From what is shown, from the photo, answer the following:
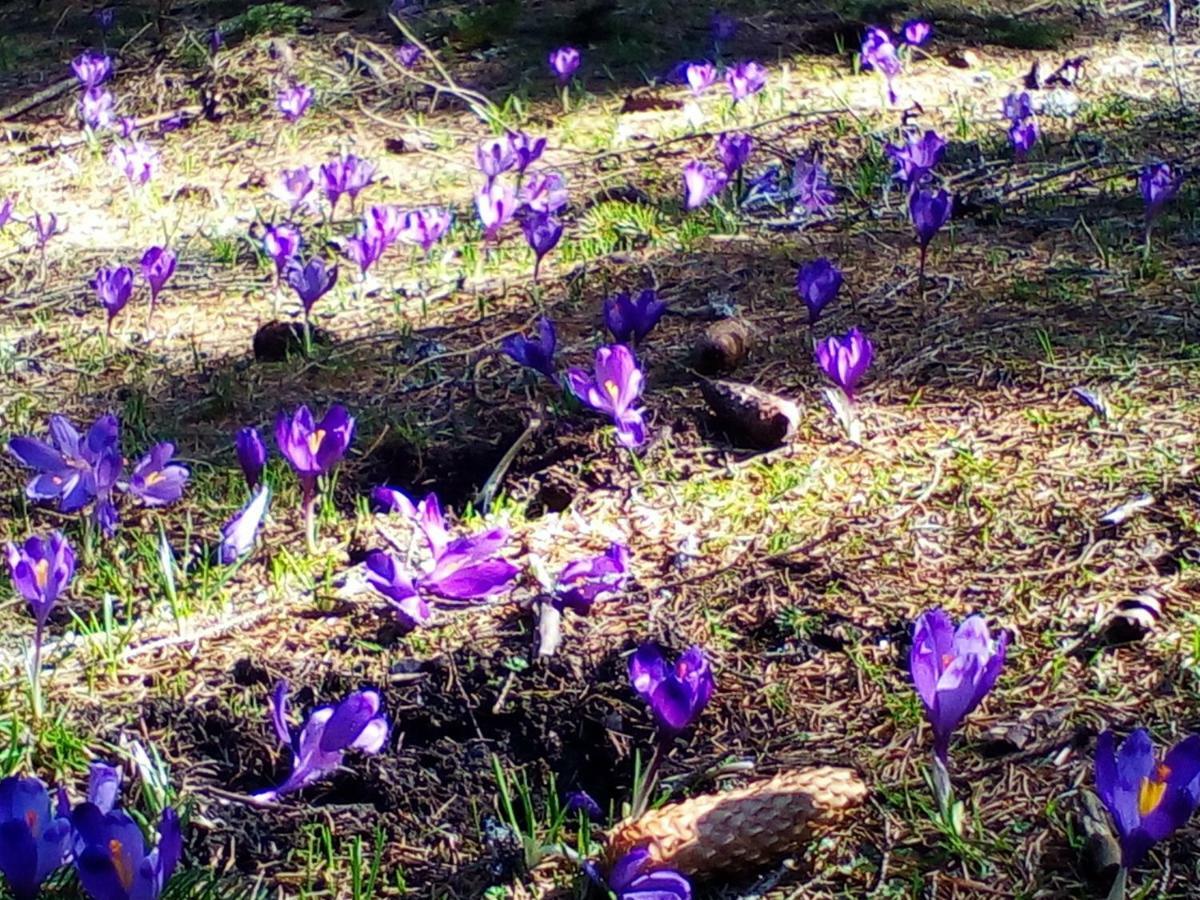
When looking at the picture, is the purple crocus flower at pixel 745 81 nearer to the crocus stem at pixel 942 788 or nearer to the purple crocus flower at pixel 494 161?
the purple crocus flower at pixel 494 161

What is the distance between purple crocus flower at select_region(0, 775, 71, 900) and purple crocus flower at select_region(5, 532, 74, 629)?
0.48 m

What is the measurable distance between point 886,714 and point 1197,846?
1.30 feet

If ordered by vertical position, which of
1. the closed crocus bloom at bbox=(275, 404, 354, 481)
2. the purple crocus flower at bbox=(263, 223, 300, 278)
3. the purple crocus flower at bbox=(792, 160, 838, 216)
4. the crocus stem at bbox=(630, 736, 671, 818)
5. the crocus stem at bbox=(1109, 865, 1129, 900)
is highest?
the closed crocus bloom at bbox=(275, 404, 354, 481)

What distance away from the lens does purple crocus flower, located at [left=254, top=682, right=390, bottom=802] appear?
1.61m

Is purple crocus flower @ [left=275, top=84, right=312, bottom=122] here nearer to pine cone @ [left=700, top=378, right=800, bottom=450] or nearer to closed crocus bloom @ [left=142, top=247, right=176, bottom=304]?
closed crocus bloom @ [left=142, top=247, right=176, bottom=304]

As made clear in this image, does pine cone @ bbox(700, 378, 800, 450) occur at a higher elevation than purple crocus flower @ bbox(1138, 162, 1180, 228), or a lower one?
lower

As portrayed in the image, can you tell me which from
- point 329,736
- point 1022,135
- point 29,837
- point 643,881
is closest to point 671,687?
point 643,881

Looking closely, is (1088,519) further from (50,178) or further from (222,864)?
(50,178)

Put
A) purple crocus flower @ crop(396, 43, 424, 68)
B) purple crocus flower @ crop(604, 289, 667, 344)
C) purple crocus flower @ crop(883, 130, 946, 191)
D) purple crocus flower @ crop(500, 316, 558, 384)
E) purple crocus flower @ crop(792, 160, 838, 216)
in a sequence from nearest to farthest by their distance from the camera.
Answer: purple crocus flower @ crop(500, 316, 558, 384) → purple crocus flower @ crop(604, 289, 667, 344) → purple crocus flower @ crop(883, 130, 946, 191) → purple crocus flower @ crop(792, 160, 838, 216) → purple crocus flower @ crop(396, 43, 424, 68)

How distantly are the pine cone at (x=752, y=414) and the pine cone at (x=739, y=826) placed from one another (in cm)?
98

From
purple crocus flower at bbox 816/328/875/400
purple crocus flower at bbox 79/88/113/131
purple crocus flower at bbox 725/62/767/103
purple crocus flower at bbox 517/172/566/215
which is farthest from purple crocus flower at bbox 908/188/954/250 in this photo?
purple crocus flower at bbox 79/88/113/131

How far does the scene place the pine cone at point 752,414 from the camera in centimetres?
239

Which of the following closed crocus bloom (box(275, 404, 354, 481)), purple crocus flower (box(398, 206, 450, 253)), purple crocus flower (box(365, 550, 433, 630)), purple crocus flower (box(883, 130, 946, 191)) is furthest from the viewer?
purple crocus flower (box(398, 206, 450, 253))

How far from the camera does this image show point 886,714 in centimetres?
168
